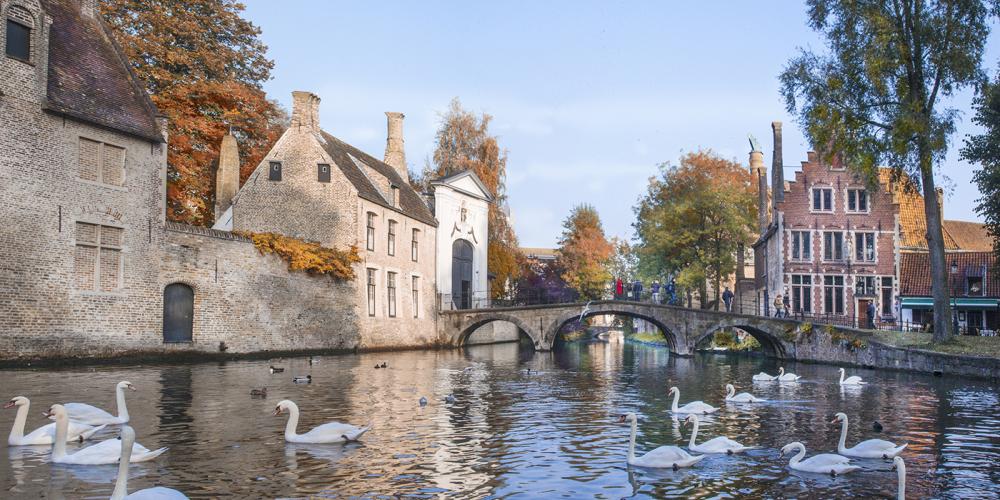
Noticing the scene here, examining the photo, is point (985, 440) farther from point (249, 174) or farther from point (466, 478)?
point (249, 174)

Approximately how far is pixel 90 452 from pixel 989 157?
101 ft

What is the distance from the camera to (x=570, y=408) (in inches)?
701

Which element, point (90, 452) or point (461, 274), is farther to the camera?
point (461, 274)

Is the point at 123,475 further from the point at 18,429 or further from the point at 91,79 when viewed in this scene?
the point at 91,79

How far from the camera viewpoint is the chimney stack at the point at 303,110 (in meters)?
38.3

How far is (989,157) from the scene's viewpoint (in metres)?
30.9

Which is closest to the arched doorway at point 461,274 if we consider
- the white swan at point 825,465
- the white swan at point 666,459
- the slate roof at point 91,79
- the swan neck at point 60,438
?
the slate roof at point 91,79

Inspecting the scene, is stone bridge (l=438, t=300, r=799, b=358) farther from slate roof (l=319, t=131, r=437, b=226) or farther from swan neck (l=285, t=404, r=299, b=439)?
swan neck (l=285, t=404, r=299, b=439)

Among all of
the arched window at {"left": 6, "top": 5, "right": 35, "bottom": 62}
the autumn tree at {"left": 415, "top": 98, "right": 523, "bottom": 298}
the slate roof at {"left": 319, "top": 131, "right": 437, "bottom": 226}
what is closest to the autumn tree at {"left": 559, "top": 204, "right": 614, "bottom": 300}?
the autumn tree at {"left": 415, "top": 98, "right": 523, "bottom": 298}

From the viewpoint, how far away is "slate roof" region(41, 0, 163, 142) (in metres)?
25.4

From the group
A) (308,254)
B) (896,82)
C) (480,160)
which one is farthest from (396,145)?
(896,82)

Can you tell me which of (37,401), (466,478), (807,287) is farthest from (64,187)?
(807,287)

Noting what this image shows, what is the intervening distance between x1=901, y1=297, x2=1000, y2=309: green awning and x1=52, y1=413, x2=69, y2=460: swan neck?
41560mm

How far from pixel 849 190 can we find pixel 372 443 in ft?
123
